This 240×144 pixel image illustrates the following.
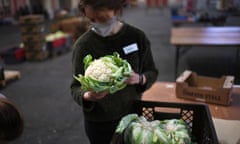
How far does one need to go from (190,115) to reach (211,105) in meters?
0.70

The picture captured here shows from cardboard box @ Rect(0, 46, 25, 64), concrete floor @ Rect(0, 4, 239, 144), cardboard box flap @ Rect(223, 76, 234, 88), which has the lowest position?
concrete floor @ Rect(0, 4, 239, 144)

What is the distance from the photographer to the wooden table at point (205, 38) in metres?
3.26

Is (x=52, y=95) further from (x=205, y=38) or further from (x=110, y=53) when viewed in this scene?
(x=110, y=53)

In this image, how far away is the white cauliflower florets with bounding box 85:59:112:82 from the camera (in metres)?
0.91

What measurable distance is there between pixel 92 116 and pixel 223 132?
0.59 m

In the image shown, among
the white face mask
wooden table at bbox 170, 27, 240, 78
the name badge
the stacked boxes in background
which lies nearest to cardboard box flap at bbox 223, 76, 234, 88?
the name badge

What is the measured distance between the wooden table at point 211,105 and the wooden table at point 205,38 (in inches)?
60.4

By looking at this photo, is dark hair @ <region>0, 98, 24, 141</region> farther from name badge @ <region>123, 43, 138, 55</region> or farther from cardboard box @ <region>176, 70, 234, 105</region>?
cardboard box @ <region>176, 70, 234, 105</region>

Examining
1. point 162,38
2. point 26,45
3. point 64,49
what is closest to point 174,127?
point 26,45

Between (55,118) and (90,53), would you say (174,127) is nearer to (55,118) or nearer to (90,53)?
(90,53)

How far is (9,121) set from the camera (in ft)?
2.75

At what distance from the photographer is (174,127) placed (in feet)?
2.75

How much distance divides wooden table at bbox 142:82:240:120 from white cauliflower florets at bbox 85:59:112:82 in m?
0.75

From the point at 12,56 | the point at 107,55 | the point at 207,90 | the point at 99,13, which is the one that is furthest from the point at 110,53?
the point at 12,56
